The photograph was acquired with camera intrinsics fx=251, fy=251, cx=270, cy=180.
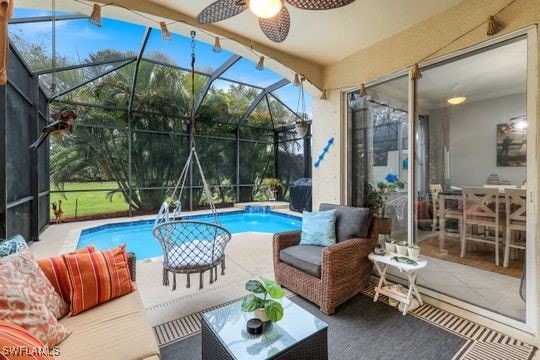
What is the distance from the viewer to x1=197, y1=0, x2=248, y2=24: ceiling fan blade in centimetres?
155

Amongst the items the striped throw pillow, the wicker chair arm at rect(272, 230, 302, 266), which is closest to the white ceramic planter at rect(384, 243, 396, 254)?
the wicker chair arm at rect(272, 230, 302, 266)

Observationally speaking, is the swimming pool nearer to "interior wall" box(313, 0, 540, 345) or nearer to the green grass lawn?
the green grass lawn

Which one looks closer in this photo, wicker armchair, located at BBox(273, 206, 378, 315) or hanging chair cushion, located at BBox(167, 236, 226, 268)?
wicker armchair, located at BBox(273, 206, 378, 315)

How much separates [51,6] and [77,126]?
4.76 m

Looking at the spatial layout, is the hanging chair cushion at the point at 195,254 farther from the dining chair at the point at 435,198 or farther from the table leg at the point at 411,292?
the dining chair at the point at 435,198

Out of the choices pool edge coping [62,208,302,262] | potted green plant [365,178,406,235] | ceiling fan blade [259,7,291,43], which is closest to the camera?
ceiling fan blade [259,7,291,43]

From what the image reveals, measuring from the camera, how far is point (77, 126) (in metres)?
6.15

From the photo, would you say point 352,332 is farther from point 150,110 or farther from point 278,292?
point 150,110

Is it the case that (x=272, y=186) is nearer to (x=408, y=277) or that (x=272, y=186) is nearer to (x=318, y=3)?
(x=408, y=277)

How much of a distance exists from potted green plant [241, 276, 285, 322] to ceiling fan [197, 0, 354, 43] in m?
1.54

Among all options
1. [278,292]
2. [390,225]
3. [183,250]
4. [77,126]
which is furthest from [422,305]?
[77,126]

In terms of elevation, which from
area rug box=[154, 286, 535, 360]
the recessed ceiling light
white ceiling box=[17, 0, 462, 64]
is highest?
white ceiling box=[17, 0, 462, 64]

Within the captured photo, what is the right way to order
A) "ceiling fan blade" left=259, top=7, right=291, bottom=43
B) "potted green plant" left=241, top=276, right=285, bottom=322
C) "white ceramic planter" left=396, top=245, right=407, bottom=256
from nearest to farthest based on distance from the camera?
"potted green plant" left=241, top=276, right=285, bottom=322 → "ceiling fan blade" left=259, top=7, right=291, bottom=43 → "white ceramic planter" left=396, top=245, right=407, bottom=256

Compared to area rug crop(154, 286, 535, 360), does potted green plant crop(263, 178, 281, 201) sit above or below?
above
